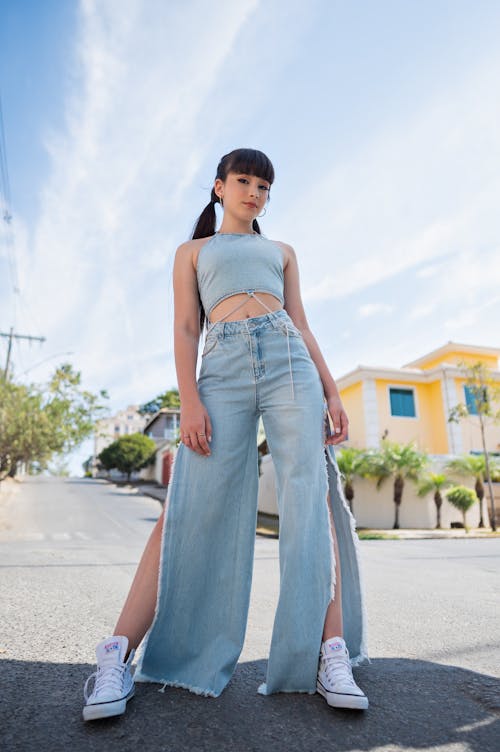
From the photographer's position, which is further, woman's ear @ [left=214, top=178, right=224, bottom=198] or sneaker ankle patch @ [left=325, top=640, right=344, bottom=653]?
woman's ear @ [left=214, top=178, right=224, bottom=198]

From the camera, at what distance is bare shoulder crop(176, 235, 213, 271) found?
215 cm

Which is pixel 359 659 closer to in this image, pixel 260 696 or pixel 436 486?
pixel 260 696

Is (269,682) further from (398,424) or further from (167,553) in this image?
(398,424)

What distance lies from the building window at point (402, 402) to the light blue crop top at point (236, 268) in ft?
72.4

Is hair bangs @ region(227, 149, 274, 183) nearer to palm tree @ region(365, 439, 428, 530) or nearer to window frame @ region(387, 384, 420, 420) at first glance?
palm tree @ region(365, 439, 428, 530)

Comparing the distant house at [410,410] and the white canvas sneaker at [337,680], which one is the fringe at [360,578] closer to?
the white canvas sneaker at [337,680]

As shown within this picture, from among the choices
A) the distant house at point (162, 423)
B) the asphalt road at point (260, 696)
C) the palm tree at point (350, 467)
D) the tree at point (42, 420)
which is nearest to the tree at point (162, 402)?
the distant house at point (162, 423)

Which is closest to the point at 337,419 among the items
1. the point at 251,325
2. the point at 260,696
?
the point at 251,325

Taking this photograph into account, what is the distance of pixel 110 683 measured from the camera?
4.76 ft

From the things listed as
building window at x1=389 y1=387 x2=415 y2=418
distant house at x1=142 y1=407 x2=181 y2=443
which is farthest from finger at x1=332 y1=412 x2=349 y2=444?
distant house at x1=142 y1=407 x2=181 y2=443

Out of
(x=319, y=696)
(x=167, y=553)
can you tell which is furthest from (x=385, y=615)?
(x=167, y=553)

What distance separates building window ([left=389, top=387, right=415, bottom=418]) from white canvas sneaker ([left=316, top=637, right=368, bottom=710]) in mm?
22356

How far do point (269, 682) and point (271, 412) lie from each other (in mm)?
845

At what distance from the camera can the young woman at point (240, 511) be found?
1.64m
